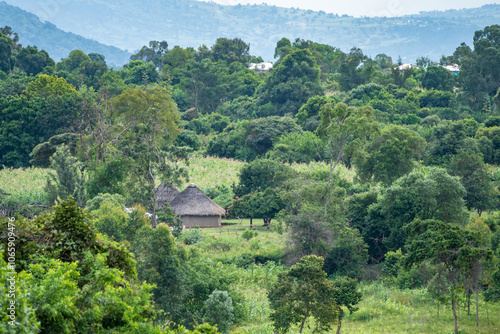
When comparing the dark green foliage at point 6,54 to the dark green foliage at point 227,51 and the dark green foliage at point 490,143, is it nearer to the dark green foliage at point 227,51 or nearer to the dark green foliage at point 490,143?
the dark green foliage at point 227,51

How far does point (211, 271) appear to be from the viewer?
1745 centimetres

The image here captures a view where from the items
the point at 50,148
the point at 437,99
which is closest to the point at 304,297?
the point at 50,148

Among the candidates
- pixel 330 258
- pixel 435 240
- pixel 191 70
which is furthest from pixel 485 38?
pixel 435 240

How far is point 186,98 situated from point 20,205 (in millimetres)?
37050

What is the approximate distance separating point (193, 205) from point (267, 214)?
14.0 feet

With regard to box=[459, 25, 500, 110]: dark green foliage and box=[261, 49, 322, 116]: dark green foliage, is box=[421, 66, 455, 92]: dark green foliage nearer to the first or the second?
box=[459, 25, 500, 110]: dark green foliage

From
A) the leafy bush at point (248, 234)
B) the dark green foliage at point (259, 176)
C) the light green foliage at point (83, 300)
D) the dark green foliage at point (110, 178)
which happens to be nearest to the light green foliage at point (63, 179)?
the dark green foliage at point (110, 178)

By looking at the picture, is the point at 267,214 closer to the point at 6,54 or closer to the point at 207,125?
the point at 207,125

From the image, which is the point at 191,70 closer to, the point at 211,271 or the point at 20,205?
the point at 20,205

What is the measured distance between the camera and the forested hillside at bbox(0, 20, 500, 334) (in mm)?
8242

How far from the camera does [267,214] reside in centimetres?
2902

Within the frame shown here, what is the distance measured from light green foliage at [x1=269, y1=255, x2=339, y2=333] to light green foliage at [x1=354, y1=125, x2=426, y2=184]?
668 inches

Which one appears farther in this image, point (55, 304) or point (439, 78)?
point (439, 78)

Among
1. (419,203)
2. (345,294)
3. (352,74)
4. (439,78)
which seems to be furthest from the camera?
(352,74)
